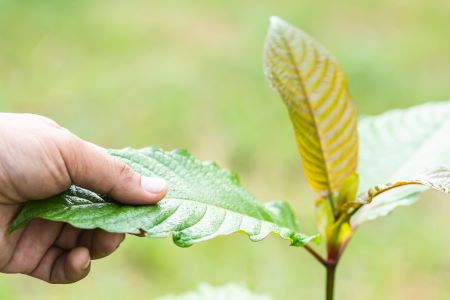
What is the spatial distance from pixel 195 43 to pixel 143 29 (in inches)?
16.0

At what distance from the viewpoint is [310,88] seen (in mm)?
1351

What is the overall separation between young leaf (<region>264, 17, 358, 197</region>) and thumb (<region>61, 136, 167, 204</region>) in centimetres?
34

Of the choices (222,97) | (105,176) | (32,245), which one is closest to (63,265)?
(32,245)

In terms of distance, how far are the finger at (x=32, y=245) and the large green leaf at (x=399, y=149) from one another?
625 mm

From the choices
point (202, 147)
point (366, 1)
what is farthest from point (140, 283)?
point (366, 1)

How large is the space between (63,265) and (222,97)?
8.77 feet

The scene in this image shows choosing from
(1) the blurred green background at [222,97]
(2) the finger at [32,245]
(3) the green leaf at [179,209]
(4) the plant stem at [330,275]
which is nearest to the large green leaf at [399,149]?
(4) the plant stem at [330,275]

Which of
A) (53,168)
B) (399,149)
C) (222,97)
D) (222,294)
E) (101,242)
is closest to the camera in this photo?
(53,168)

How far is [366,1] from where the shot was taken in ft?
16.1

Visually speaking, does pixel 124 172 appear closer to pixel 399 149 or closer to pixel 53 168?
pixel 53 168

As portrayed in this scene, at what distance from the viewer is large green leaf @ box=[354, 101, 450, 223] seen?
57.0 inches

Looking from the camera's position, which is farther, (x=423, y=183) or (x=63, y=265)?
(x=63, y=265)

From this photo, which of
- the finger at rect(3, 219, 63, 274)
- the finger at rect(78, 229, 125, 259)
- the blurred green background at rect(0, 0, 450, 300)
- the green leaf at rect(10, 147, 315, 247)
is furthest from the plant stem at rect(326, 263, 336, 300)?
the blurred green background at rect(0, 0, 450, 300)

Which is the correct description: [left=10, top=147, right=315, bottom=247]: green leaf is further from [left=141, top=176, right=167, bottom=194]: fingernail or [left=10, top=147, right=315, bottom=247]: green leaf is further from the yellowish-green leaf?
the yellowish-green leaf
